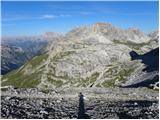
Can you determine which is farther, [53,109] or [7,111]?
[53,109]

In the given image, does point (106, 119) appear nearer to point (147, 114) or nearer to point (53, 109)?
point (147, 114)

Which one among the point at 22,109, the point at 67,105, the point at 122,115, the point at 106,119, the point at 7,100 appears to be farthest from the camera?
the point at 7,100

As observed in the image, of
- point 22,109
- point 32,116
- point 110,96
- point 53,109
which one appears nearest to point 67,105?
point 53,109

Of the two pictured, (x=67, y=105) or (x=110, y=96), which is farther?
(x=110, y=96)

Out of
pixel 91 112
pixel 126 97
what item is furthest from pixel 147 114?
pixel 126 97

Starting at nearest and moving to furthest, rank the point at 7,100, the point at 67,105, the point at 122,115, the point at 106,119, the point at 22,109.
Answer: the point at 106,119, the point at 122,115, the point at 22,109, the point at 67,105, the point at 7,100

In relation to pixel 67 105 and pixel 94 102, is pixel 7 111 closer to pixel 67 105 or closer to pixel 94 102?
pixel 67 105

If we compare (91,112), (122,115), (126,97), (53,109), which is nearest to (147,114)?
(122,115)

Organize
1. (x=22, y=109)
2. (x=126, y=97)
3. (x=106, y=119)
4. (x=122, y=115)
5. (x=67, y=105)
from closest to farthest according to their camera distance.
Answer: (x=106, y=119) → (x=122, y=115) → (x=22, y=109) → (x=67, y=105) → (x=126, y=97)

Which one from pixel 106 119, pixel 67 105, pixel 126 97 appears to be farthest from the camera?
pixel 126 97
